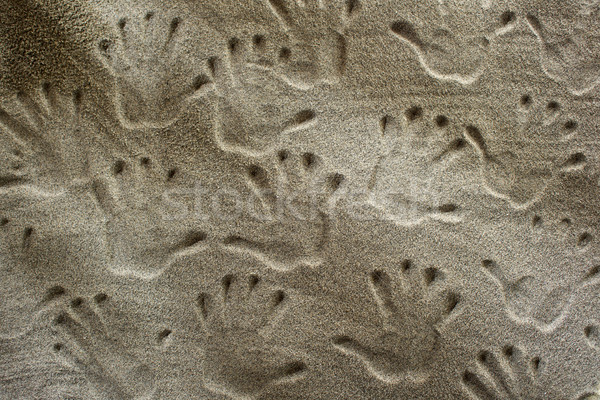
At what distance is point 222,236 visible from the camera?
83 centimetres

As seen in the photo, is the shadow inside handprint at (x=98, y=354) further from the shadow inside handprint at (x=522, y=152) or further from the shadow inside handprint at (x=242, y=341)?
the shadow inside handprint at (x=522, y=152)

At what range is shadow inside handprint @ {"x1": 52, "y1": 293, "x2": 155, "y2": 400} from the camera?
32.4 inches

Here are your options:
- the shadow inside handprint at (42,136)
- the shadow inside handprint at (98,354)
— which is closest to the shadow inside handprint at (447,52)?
the shadow inside handprint at (42,136)

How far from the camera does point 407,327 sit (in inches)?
32.5

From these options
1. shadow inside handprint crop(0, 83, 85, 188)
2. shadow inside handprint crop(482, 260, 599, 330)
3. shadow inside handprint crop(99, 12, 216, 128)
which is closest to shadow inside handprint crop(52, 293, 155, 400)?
shadow inside handprint crop(0, 83, 85, 188)

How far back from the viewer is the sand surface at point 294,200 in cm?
82

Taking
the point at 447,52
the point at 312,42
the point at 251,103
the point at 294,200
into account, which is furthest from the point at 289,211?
the point at 447,52

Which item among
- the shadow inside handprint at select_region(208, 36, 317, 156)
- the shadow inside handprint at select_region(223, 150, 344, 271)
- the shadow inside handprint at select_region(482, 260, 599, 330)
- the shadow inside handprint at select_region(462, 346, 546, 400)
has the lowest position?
the shadow inside handprint at select_region(462, 346, 546, 400)

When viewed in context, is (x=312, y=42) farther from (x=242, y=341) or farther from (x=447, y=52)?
(x=242, y=341)

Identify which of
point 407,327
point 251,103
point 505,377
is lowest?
point 505,377

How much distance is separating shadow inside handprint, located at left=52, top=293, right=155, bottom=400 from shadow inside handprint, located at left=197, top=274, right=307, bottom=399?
131 mm

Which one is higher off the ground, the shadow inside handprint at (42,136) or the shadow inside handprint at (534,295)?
the shadow inside handprint at (42,136)

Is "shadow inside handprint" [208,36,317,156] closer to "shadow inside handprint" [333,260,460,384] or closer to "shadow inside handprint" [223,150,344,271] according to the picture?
"shadow inside handprint" [223,150,344,271]

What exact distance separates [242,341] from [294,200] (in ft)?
0.95
